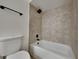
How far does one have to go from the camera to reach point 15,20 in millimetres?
1727

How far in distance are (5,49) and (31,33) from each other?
0.74m

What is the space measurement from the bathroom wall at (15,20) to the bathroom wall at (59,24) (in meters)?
0.47

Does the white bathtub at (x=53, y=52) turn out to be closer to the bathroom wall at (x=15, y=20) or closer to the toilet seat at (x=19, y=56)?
the toilet seat at (x=19, y=56)

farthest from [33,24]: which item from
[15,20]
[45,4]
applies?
[45,4]

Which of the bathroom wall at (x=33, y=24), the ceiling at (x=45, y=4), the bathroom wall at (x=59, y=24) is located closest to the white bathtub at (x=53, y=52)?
the bathroom wall at (x=59, y=24)

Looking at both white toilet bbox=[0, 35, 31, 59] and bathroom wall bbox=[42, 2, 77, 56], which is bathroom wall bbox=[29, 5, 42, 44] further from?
white toilet bbox=[0, 35, 31, 59]

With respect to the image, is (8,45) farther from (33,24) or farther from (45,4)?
(45,4)

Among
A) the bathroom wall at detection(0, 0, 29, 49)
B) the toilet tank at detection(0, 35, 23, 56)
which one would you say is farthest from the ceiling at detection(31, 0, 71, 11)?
the toilet tank at detection(0, 35, 23, 56)

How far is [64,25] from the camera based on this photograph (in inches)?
66.1

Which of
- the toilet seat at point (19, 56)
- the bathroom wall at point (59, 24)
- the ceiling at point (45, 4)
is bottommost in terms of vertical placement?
the toilet seat at point (19, 56)

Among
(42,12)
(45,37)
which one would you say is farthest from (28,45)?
(42,12)

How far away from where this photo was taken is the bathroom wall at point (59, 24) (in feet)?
5.11

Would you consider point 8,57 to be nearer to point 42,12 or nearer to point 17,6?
point 17,6

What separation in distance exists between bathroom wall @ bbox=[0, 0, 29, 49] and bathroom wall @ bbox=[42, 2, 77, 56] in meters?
0.47
